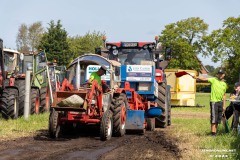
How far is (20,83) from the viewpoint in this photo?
17500mm

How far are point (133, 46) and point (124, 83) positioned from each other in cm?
189

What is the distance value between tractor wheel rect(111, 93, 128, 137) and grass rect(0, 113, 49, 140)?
2.25 metres

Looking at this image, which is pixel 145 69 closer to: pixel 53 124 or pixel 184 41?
pixel 53 124

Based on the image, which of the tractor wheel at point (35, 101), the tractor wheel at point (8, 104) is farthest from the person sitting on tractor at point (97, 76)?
the tractor wheel at point (35, 101)

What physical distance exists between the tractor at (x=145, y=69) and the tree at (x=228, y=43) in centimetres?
4770

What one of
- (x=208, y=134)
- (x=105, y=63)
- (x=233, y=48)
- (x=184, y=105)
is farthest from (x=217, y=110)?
(x=233, y=48)

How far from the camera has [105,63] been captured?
13.3m

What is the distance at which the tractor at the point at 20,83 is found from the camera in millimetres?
15883

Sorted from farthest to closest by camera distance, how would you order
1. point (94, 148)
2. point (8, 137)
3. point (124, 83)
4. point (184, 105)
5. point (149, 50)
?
point (184, 105) < point (149, 50) < point (124, 83) < point (8, 137) < point (94, 148)

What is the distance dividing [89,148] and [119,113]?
223 centimetres

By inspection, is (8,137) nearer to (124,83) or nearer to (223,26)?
(124,83)

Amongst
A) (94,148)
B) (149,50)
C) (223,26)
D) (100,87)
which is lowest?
(94,148)

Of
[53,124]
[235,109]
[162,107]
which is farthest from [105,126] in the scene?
[162,107]

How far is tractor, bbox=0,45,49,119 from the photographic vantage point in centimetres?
1588
